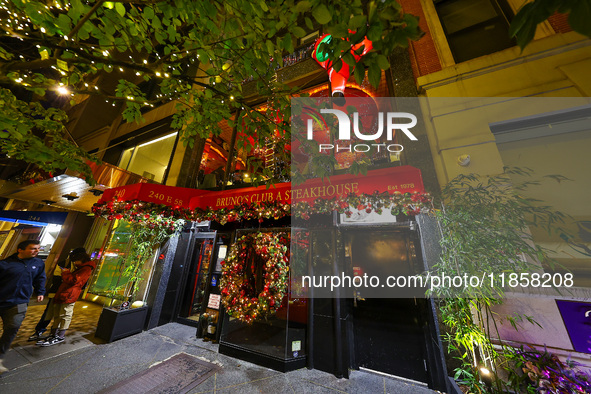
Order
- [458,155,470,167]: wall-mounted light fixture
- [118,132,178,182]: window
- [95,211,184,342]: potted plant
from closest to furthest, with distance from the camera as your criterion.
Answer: [458,155,470,167]: wall-mounted light fixture → [95,211,184,342]: potted plant → [118,132,178,182]: window

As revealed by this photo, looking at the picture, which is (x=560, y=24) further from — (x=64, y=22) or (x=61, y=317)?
(x=61, y=317)

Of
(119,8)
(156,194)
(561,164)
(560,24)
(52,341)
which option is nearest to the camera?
(119,8)

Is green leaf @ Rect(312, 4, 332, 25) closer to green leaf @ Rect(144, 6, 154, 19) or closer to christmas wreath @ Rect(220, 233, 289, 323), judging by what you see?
green leaf @ Rect(144, 6, 154, 19)

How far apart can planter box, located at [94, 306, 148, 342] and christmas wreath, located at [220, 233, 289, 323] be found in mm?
3101

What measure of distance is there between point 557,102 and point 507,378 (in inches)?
197

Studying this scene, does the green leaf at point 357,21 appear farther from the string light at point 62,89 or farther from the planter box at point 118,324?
the planter box at point 118,324

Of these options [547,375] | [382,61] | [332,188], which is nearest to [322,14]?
[382,61]

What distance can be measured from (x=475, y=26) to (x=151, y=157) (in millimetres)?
13369

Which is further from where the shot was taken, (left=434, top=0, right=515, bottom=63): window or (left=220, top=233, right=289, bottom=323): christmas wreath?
(left=434, top=0, right=515, bottom=63): window

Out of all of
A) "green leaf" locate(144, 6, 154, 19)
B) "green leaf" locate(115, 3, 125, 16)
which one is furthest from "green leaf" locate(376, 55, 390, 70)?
"green leaf" locate(115, 3, 125, 16)

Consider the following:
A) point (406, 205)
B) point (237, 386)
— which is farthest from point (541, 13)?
point (237, 386)

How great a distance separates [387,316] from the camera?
4.62 metres

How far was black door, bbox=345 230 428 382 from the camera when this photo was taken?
4273 mm

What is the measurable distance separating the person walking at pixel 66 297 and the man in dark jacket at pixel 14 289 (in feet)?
2.68
